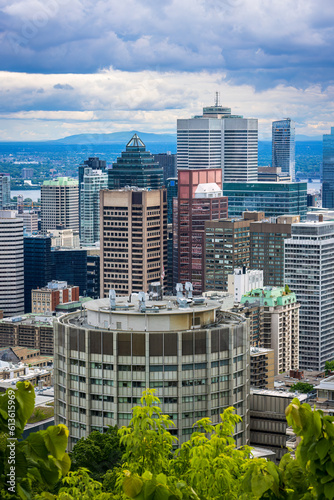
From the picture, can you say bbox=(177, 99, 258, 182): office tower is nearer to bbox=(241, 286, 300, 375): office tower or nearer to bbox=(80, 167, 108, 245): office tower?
bbox=(80, 167, 108, 245): office tower

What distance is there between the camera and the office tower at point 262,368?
5656 cm

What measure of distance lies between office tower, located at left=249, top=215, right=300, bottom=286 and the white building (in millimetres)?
11010

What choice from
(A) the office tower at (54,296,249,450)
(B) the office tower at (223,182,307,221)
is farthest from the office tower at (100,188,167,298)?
(A) the office tower at (54,296,249,450)

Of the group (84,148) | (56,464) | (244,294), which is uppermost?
(84,148)

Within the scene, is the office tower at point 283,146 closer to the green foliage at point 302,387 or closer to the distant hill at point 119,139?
the distant hill at point 119,139

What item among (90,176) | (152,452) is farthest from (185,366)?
(90,176)

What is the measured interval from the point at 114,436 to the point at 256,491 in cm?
1476

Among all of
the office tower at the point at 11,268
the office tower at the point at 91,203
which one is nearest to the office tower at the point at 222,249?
the office tower at the point at 11,268

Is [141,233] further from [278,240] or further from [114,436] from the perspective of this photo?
[114,436]

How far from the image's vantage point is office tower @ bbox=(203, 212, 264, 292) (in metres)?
87.6

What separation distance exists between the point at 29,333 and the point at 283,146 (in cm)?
9733

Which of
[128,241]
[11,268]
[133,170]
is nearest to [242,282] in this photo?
[128,241]

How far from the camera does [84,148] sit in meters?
85.8

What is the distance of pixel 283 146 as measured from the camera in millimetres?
170250
